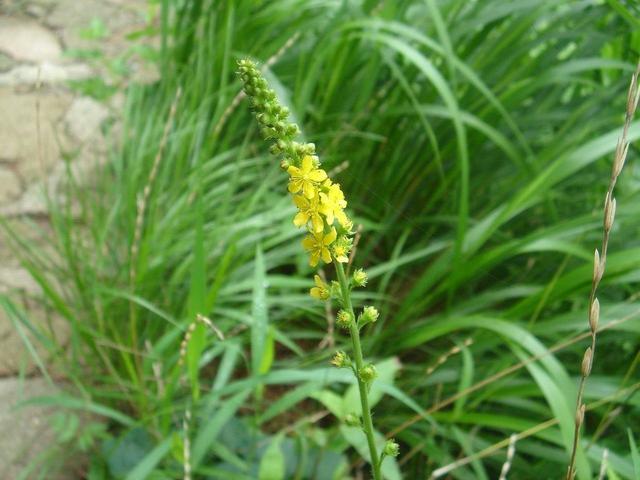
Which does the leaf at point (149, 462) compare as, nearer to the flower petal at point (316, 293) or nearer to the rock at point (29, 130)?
the flower petal at point (316, 293)

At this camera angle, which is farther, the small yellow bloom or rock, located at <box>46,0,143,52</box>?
rock, located at <box>46,0,143,52</box>

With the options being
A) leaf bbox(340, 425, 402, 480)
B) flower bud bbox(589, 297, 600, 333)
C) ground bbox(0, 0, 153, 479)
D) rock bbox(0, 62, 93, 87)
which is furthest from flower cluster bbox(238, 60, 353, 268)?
rock bbox(0, 62, 93, 87)

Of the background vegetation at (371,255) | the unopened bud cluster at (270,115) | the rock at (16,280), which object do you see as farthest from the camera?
the rock at (16,280)

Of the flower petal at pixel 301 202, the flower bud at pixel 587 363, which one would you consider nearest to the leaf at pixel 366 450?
the flower bud at pixel 587 363

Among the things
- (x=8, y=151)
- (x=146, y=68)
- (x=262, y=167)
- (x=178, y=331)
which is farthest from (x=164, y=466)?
(x=146, y=68)

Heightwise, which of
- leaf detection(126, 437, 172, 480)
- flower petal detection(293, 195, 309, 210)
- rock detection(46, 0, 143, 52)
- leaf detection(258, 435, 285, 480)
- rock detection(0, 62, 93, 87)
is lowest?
leaf detection(258, 435, 285, 480)

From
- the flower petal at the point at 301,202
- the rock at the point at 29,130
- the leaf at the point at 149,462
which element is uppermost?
the flower petal at the point at 301,202

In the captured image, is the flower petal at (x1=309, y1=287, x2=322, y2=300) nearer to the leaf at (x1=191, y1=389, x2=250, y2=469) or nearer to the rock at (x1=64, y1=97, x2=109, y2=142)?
the leaf at (x1=191, y1=389, x2=250, y2=469)
